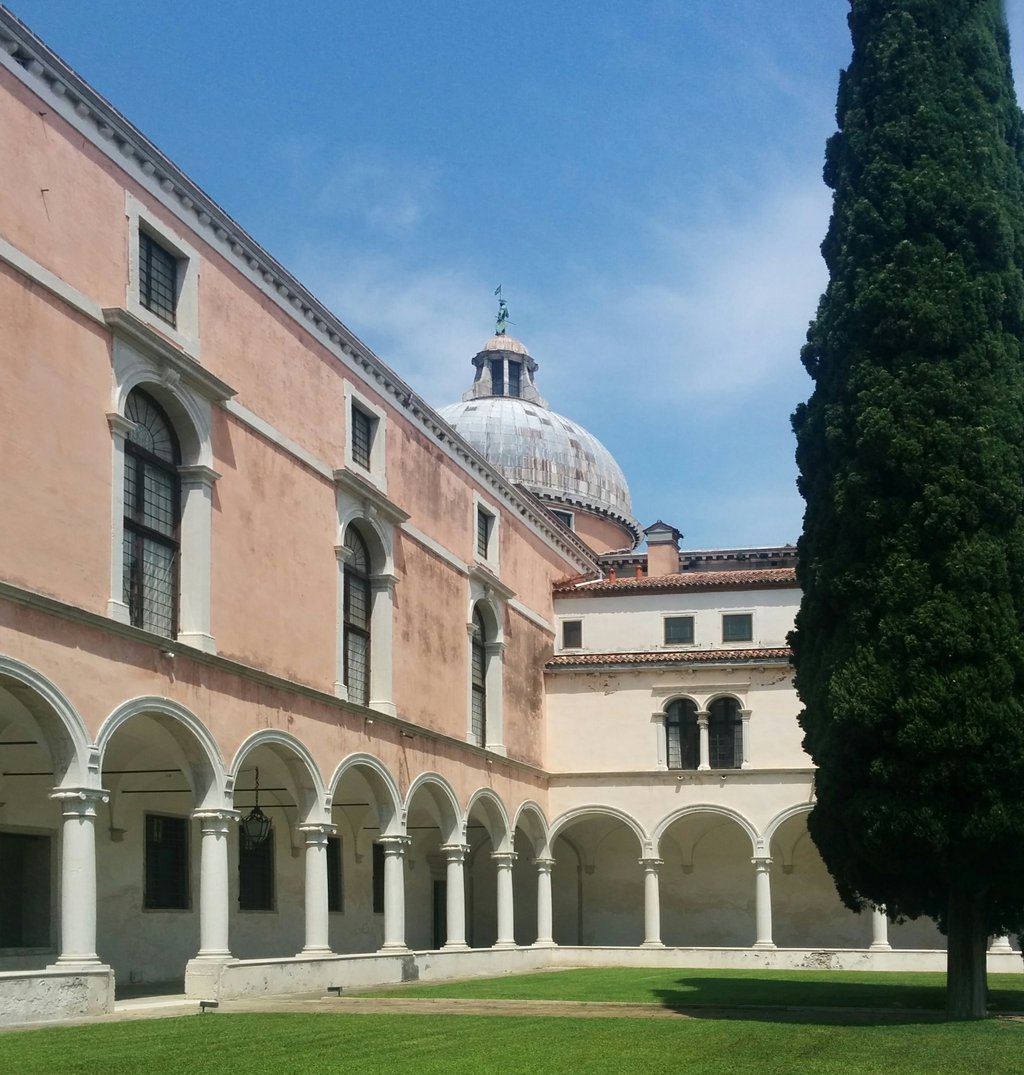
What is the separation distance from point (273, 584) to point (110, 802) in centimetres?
389

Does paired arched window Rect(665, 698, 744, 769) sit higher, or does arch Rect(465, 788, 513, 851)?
paired arched window Rect(665, 698, 744, 769)

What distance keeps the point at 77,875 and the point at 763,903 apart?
2094 centimetres

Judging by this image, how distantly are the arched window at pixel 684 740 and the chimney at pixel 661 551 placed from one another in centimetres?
522

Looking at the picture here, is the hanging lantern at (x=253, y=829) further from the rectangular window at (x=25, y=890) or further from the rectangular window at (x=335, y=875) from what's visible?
the rectangular window at (x=335, y=875)

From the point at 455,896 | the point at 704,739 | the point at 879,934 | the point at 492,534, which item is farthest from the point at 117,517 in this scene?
the point at 879,934

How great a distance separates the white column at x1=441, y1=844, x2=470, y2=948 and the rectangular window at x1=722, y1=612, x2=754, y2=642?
9925mm

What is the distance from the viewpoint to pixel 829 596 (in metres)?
18.7

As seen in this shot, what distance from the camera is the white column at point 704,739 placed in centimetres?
3681

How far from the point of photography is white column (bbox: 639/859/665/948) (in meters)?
36.2

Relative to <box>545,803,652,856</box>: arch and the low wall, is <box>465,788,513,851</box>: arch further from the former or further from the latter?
the low wall

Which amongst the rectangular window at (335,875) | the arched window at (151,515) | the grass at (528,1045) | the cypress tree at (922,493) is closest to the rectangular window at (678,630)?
the rectangular window at (335,875)

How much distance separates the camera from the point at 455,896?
1203 inches

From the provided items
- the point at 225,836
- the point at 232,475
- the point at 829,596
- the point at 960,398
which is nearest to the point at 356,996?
the point at 225,836

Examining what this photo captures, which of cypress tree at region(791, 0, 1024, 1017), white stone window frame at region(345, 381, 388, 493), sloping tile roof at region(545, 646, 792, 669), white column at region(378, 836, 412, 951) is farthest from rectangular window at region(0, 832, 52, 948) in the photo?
sloping tile roof at region(545, 646, 792, 669)
